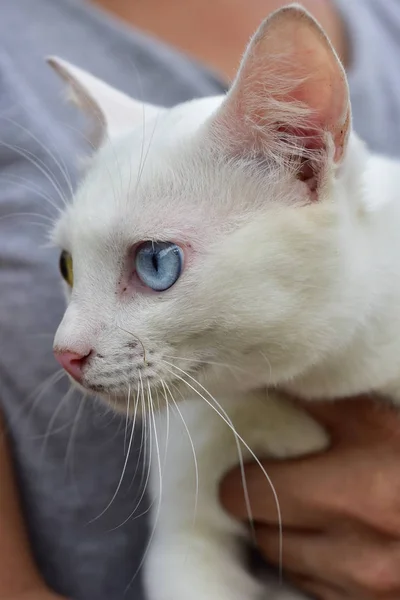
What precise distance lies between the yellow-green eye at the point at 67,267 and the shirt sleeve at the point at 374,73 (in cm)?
55

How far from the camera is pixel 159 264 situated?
0.51 metres

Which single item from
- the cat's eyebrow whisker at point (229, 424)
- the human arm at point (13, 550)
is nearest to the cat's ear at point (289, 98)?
the cat's eyebrow whisker at point (229, 424)

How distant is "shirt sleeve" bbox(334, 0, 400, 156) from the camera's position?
968 mm

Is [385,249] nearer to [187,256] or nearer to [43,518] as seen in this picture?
[187,256]

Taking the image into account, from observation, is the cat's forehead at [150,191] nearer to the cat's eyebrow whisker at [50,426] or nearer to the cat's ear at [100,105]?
the cat's ear at [100,105]

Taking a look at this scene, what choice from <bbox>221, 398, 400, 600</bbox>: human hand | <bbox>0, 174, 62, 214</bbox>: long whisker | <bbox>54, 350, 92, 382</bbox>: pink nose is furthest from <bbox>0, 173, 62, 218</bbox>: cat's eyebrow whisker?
<bbox>221, 398, 400, 600</bbox>: human hand

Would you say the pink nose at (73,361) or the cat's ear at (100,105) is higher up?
the cat's ear at (100,105)

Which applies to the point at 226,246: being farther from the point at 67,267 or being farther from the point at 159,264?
the point at 67,267

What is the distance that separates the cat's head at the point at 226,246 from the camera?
0.50 metres

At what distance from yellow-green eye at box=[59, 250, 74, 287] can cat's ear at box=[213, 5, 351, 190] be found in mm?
215

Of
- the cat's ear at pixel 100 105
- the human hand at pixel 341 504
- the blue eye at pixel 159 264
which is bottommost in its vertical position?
the human hand at pixel 341 504

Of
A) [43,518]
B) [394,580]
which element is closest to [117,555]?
[43,518]

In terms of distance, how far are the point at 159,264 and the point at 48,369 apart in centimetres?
32

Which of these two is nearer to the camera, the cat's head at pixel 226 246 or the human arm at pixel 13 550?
the cat's head at pixel 226 246
